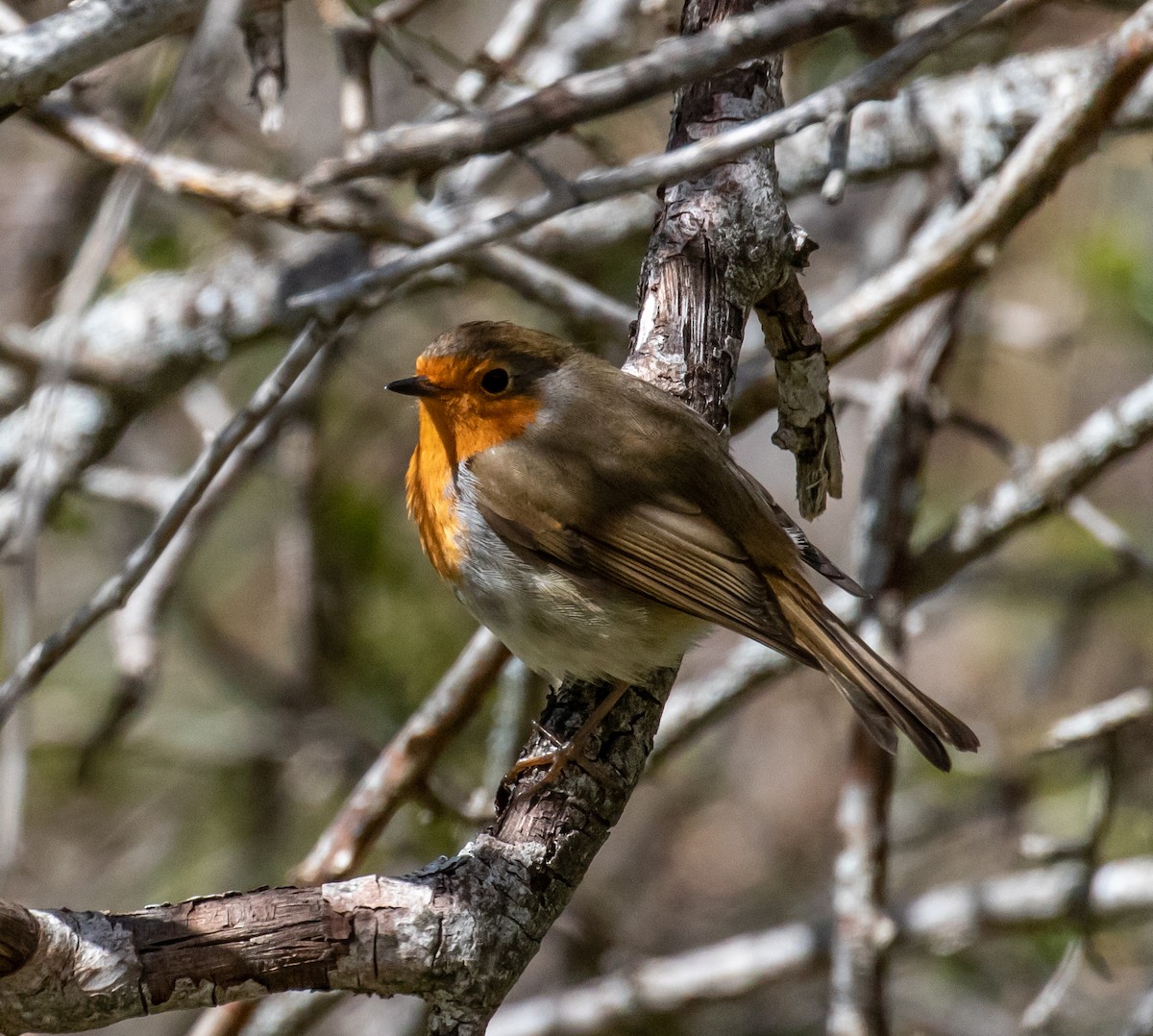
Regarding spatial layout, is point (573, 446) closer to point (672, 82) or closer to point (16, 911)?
point (672, 82)

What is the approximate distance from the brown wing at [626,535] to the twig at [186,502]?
81 cm

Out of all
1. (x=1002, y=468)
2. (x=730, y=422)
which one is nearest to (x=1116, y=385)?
(x=1002, y=468)

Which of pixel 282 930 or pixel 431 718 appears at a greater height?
pixel 431 718

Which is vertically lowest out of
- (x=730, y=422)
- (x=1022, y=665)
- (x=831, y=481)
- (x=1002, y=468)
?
(x=831, y=481)

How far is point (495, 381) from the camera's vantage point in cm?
325

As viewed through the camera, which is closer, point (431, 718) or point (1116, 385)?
point (431, 718)

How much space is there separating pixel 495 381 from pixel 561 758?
113cm

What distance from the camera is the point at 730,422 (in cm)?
341

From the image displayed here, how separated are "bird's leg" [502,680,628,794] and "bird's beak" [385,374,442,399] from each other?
3.01ft

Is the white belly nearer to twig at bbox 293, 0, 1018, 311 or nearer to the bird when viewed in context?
the bird

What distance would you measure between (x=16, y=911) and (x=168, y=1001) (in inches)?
10.8

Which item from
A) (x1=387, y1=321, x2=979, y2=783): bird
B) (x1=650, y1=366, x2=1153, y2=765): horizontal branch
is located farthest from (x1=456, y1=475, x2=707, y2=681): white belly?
(x1=650, y1=366, x2=1153, y2=765): horizontal branch

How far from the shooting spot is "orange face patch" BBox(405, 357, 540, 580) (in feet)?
10.5

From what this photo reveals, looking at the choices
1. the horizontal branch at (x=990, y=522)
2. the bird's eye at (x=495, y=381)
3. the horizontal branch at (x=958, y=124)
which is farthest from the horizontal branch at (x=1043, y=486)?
the bird's eye at (x=495, y=381)
